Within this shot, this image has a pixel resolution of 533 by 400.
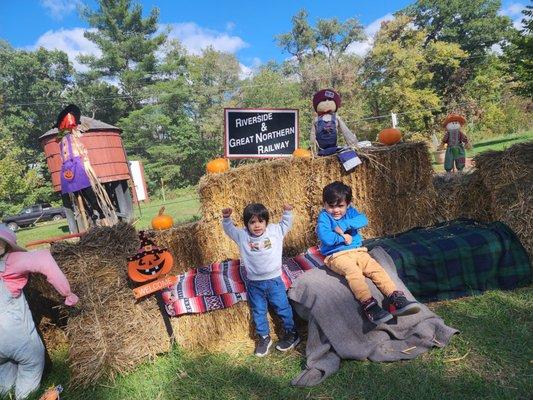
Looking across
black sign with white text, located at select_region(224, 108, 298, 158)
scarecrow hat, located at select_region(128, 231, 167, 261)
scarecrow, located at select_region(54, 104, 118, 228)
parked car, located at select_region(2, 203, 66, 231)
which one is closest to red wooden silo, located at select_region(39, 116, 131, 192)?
scarecrow, located at select_region(54, 104, 118, 228)

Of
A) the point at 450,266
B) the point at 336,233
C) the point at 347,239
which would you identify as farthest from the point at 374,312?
the point at 450,266

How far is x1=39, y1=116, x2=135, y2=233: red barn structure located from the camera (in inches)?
441

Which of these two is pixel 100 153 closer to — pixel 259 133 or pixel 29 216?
pixel 259 133

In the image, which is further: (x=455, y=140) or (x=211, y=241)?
(x=455, y=140)

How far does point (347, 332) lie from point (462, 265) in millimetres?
1758

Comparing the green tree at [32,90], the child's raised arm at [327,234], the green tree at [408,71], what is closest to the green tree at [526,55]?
the green tree at [408,71]

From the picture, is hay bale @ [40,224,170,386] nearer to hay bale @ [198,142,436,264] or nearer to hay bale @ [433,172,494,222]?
hay bale @ [198,142,436,264]

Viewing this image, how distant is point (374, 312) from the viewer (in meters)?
2.99

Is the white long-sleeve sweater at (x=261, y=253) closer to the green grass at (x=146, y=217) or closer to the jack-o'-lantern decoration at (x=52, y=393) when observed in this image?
the jack-o'-lantern decoration at (x=52, y=393)

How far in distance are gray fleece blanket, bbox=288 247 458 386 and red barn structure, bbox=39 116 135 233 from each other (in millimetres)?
9312

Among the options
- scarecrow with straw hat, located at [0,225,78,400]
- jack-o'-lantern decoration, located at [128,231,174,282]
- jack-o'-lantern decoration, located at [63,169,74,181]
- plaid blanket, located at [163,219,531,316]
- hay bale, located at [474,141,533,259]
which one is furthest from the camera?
jack-o'-lantern decoration, located at [63,169,74,181]

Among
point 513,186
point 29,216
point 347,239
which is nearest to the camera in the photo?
point 347,239

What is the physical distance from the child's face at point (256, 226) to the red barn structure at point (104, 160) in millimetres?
8820

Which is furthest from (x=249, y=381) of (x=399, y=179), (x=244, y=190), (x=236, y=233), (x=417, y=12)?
(x=417, y=12)
